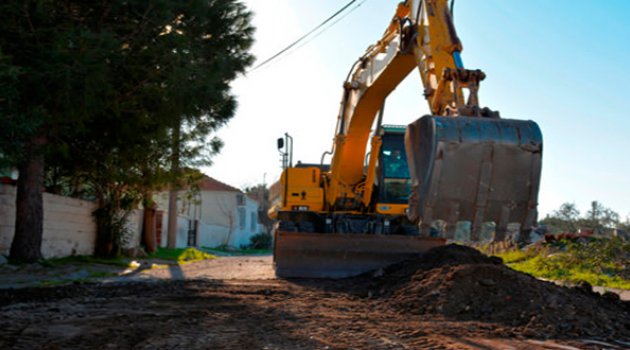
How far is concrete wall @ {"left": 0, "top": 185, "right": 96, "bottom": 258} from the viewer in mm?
Answer: 14914

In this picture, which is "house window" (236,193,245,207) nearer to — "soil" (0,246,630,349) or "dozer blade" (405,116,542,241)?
"soil" (0,246,630,349)

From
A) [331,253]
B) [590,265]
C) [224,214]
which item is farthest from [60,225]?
[224,214]

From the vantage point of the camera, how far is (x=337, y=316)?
7.26 metres

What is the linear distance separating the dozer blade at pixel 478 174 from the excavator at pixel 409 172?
0.03 ft

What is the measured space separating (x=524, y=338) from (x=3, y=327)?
189 inches

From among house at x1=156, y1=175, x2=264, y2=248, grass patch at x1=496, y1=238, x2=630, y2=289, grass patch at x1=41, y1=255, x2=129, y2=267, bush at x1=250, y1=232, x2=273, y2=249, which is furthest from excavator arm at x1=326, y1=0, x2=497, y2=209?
bush at x1=250, y1=232, x2=273, y2=249

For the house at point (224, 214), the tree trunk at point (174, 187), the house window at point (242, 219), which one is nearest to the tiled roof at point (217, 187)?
the house at point (224, 214)

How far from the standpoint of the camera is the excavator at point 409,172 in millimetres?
6930

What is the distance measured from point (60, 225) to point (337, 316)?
12.1m

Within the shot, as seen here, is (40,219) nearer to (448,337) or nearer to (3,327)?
(3,327)

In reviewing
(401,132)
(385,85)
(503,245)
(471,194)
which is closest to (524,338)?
(471,194)

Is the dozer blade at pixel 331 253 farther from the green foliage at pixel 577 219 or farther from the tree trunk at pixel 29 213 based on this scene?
the green foliage at pixel 577 219

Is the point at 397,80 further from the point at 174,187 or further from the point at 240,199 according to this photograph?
the point at 240,199

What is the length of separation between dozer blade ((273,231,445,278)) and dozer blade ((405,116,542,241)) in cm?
577
